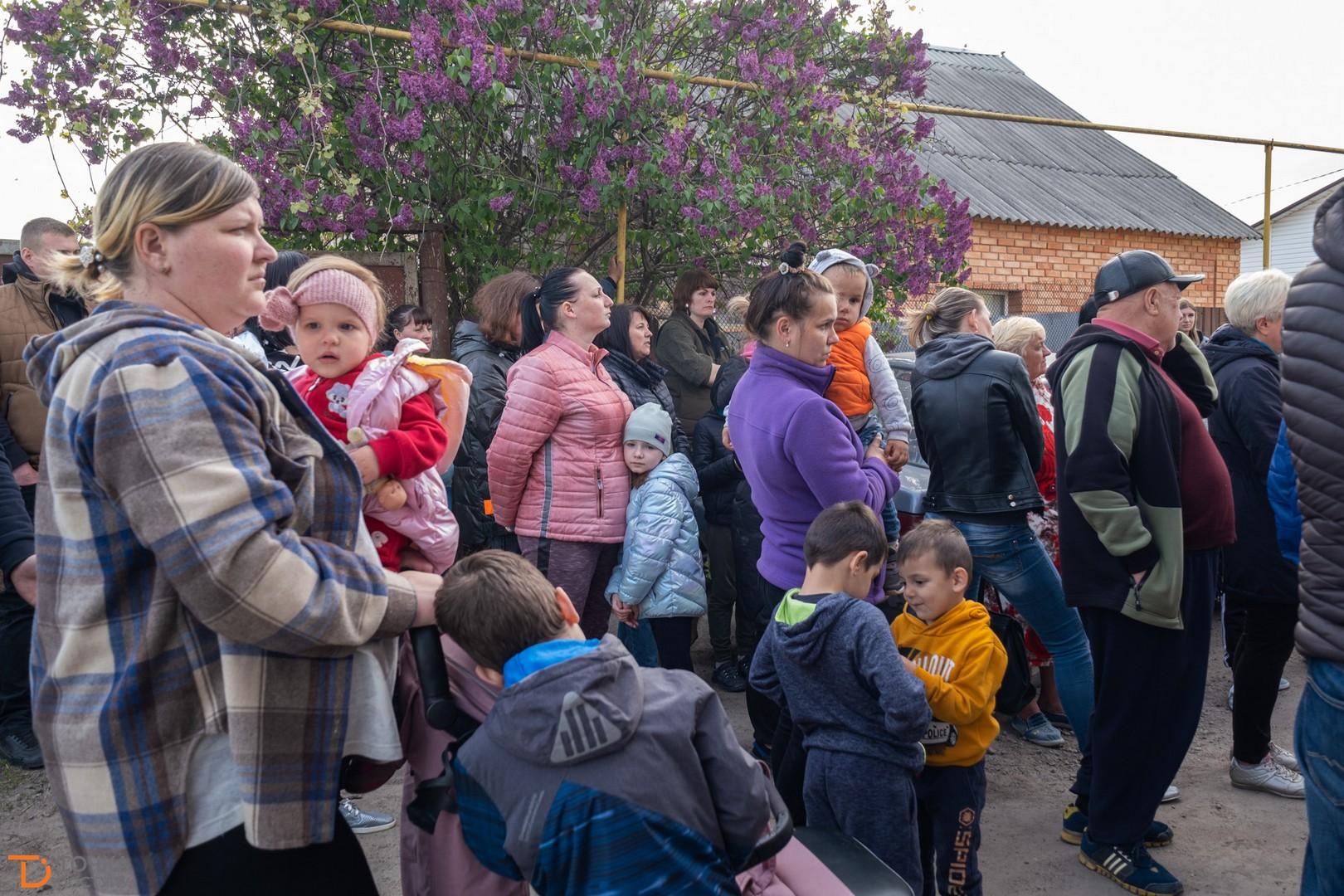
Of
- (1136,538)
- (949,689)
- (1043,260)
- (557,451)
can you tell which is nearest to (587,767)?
(949,689)

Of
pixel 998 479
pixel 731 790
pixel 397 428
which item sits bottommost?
pixel 731 790

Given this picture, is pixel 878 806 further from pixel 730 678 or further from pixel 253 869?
pixel 730 678

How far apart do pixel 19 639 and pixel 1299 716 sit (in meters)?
4.63

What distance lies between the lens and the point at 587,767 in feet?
6.09

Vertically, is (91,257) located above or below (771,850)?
above

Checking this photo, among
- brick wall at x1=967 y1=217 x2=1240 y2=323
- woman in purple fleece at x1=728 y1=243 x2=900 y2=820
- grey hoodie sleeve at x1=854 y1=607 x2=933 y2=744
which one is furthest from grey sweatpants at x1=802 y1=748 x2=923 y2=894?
brick wall at x1=967 y1=217 x2=1240 y2=323

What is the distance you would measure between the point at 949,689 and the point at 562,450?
1.90 metres

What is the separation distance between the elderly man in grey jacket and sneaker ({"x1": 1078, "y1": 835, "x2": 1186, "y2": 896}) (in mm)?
1286

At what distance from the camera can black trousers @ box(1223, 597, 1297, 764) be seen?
13.5 ft

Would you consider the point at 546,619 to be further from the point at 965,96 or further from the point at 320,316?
the point at 965,96

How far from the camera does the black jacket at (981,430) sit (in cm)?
401

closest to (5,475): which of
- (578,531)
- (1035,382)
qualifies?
(578,531)

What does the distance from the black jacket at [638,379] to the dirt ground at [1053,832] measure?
160 cm

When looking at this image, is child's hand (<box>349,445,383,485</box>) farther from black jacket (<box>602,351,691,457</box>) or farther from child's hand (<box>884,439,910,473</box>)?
child's hand (<box>884,439,910,473</box>)
